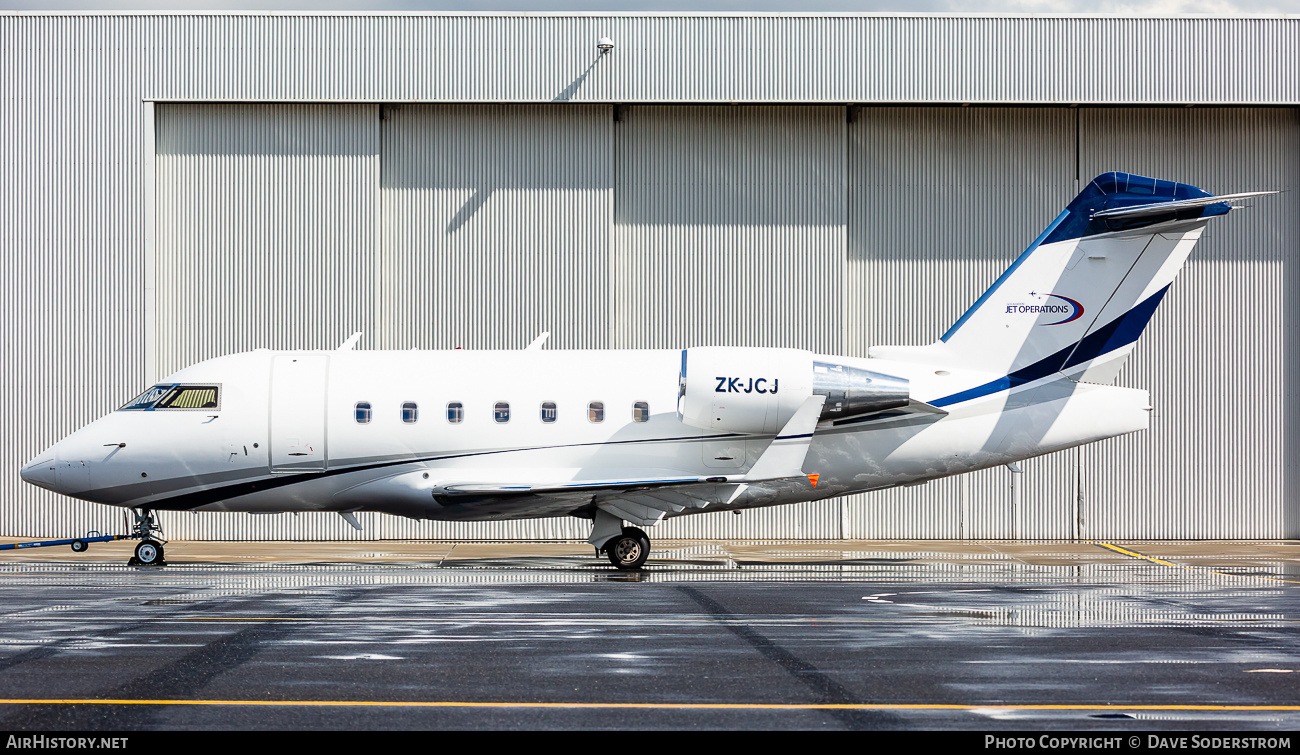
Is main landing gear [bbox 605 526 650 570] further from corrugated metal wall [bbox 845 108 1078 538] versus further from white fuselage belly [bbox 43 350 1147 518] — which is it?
corrugated metal wall [bbox 845 108 1078 538]

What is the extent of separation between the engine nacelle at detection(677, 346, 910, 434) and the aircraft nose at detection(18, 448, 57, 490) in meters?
10.3

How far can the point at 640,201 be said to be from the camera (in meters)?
26.7

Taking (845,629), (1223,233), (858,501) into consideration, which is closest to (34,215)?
(858,501)

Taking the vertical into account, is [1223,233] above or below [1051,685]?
above

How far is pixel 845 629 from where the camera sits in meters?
12.0

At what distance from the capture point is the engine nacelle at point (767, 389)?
1866cm

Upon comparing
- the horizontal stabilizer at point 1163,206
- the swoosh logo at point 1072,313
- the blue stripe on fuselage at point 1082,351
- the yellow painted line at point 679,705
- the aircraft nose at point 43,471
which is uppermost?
the horizontal stabilizer at point 1163,206

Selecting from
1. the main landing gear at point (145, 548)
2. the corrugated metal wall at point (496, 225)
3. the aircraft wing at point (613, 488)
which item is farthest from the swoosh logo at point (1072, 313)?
the main landing gear at point (145, 548)

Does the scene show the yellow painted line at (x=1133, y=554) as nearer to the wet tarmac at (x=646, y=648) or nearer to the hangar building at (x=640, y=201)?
the hangar building at (x=640, y=201)

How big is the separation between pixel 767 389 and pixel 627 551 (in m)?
3.56

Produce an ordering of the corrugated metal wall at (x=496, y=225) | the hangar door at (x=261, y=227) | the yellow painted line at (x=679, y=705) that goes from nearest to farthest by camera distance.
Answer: the yellow painted line at (x=679, y=705) → the hangar door at (x=261, y=227) → the corrugated metal wall at (x=496, y=225)

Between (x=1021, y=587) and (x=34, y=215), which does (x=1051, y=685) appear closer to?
(x=1021, y=587)
